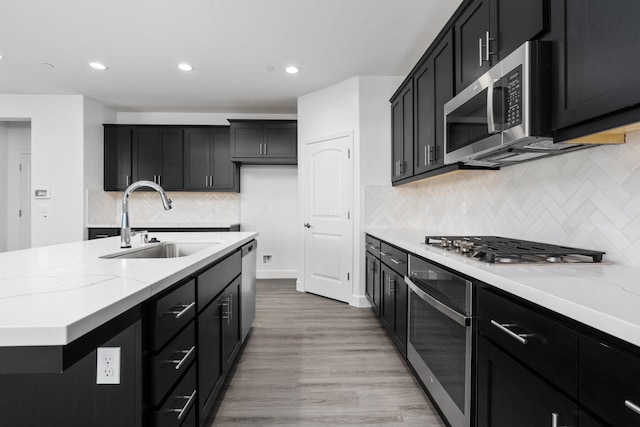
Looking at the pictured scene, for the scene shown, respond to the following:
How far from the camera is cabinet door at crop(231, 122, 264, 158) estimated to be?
15.3 feet

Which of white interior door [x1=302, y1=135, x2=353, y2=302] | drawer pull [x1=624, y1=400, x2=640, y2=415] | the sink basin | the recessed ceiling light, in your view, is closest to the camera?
drawer pull [x1=624, y1=400, x2=640, y2=415]

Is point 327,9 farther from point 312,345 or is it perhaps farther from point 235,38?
point 312,345

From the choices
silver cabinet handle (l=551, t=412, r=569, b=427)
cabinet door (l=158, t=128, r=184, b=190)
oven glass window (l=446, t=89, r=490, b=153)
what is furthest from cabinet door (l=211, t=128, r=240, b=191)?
silver cabinet handle (l=551, t=412, r=569, b=427)

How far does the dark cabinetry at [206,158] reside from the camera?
191 inches

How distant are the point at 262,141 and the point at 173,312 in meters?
3.83

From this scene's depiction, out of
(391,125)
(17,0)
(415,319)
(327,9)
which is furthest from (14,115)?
(415,319)

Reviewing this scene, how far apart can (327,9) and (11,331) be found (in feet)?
9.22

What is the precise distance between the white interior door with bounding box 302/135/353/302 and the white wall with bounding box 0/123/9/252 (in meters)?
5.19

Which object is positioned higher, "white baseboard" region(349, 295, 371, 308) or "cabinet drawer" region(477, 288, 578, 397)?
"cabinet drawer" region(477, 288, 578, 397)

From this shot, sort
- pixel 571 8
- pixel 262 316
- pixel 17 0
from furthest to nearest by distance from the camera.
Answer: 1. pixel 262 316
2. pixel 17 0
3. pixel 571 8

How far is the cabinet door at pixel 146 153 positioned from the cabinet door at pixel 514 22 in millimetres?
4772

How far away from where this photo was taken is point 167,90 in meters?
4.26

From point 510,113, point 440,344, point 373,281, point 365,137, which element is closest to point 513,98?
point 510,113

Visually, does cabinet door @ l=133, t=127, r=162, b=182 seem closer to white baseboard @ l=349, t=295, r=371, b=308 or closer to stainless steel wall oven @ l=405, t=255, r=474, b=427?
white baseboard @ l=349, t=295, r=371, b=308
